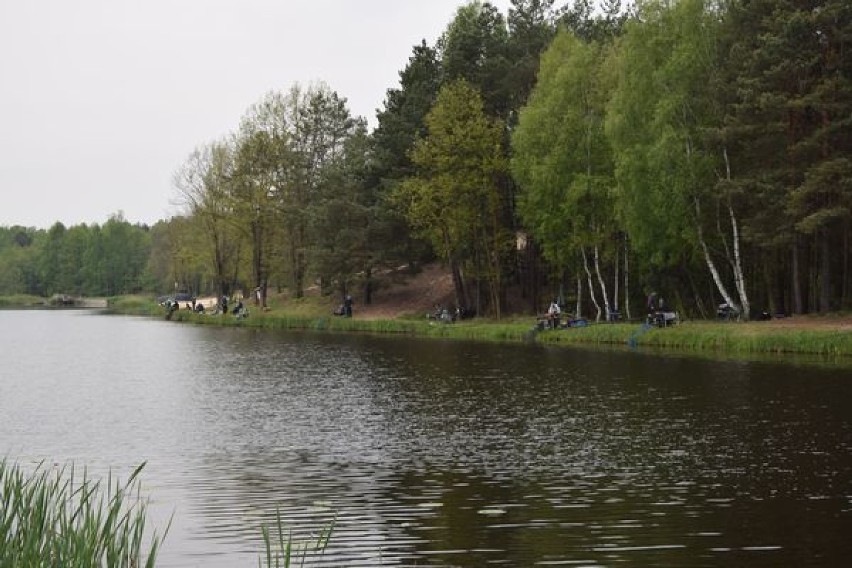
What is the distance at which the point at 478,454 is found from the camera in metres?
19.9

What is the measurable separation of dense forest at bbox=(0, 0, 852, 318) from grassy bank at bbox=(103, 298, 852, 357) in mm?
3508

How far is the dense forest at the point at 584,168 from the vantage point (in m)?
42.6

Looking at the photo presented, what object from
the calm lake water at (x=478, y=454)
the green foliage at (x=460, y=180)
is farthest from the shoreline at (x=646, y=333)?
the green foliage at (x=460, y=180)

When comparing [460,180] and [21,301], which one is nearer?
[460,180]

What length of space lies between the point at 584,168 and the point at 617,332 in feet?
37.8

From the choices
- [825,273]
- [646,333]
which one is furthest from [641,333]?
[825,273]

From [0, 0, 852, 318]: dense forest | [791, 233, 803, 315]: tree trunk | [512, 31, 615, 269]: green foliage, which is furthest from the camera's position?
[512, 31, 615, 269]: green foliage

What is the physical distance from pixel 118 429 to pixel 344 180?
5178 cm

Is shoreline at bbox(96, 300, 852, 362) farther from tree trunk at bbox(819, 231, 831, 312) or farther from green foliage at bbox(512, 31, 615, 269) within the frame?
green foliage at bbox(512, 31, 615, 269)

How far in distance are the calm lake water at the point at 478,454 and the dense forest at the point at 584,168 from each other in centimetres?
1109

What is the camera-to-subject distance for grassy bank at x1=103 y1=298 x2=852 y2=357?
3997 cm

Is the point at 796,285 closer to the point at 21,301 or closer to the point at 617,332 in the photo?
the point at 617,332

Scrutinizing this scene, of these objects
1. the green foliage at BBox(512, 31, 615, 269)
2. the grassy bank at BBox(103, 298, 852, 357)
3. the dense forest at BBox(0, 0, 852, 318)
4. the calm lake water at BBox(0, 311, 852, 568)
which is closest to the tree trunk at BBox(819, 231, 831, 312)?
the dense forest at BBox(0, 0, 852, 318)

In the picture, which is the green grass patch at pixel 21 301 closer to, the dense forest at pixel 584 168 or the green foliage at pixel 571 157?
the dense forest at pixel 584 168
